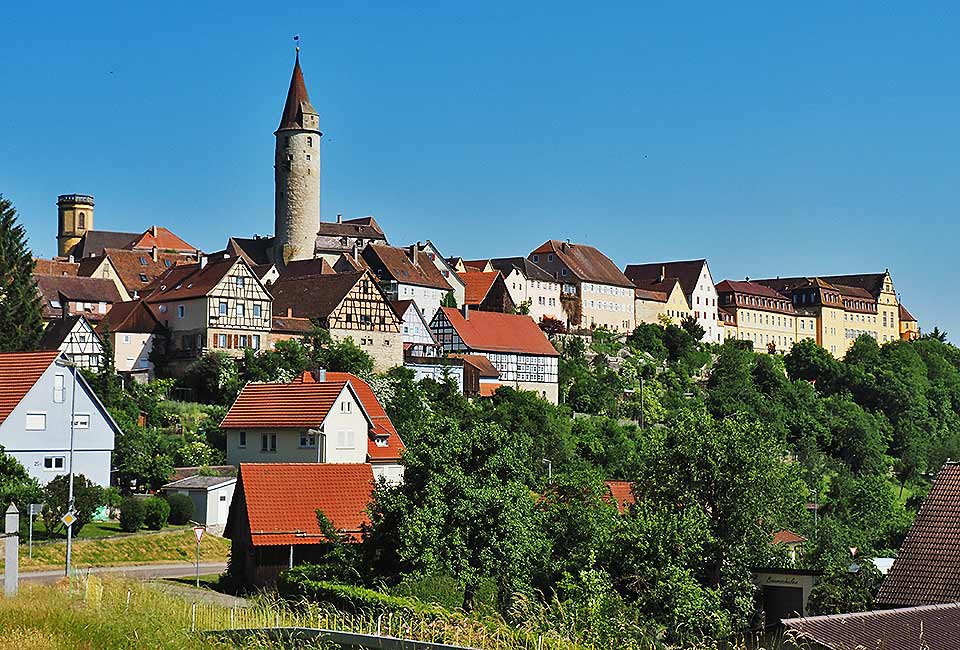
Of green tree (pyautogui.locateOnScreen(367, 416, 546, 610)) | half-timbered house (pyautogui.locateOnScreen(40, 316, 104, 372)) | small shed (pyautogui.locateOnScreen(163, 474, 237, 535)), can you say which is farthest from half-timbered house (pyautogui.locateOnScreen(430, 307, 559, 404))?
green tree (pyautogui.locateOnScreen(367, 416, 546, 610))

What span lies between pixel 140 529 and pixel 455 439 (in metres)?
15.7

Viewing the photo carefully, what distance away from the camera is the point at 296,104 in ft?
297

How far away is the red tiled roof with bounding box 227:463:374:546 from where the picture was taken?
29.8 meters

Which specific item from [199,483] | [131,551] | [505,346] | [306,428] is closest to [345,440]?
[306,428]

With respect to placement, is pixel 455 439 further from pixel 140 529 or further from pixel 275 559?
pixel 140 529

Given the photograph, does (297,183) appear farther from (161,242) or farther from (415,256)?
(161,242)

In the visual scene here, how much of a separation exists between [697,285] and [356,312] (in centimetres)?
4909

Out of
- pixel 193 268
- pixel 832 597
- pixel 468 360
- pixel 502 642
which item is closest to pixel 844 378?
pixel 468 360

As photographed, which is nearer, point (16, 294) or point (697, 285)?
point (16, 294)

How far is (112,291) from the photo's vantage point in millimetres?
76750

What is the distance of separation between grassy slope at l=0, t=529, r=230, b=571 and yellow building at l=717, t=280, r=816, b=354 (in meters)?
80.6

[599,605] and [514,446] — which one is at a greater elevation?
[514,446]

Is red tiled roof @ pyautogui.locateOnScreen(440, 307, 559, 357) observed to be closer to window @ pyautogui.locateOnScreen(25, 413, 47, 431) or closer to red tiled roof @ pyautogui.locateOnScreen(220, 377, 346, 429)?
red tiled roof @ pyautogui.locateOnScreen(220, 377, 346, 429)

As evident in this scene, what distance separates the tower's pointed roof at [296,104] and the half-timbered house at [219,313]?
26169 mm
